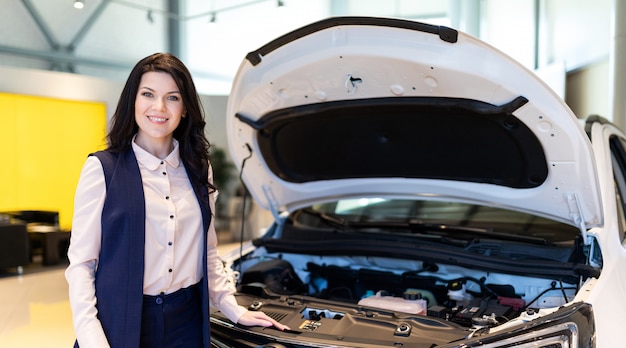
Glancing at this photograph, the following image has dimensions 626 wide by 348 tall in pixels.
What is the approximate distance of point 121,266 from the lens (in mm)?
1379

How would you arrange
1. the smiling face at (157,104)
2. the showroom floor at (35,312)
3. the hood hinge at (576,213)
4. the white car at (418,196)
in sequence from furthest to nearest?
1. the showroom floor at (35,312)
2. the hood hinge at (576,213)
3. the white car at (418,196)
4. the smiling face at (157,104)

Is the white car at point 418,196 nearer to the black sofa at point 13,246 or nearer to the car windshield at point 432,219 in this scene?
the car windshield at point 432,219

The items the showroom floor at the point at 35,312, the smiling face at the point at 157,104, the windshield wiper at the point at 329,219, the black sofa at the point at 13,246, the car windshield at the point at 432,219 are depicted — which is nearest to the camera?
the smiling face at the point at 157,104

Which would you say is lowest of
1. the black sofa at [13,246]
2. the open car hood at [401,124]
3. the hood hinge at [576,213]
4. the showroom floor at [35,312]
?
the showroom floor at [35,312]

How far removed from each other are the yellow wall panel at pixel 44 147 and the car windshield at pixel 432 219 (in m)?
5.84

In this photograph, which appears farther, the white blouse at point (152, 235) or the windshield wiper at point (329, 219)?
the windshield wiper at point (329, 219)

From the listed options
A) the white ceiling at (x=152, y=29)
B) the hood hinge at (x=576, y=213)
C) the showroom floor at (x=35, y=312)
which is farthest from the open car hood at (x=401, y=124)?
the white ceiling at (x=152, y=29)

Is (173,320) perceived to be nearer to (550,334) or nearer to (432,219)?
A: (550,334)

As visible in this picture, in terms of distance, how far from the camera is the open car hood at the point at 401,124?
1790 mm

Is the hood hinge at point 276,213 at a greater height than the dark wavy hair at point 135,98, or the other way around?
the dark wavy hair at point 135,98

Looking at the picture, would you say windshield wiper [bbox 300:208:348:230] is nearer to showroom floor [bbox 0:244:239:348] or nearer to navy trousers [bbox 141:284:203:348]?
navy trousers [bbox 141:284:203:348]

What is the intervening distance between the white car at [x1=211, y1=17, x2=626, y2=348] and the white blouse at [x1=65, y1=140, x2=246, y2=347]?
428mm

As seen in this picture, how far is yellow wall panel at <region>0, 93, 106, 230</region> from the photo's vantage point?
26.0 ft

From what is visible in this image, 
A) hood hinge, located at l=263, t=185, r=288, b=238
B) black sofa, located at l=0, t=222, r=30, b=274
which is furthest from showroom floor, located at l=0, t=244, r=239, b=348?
hood hinge, located at l=263, t=185, r=288, b=238
